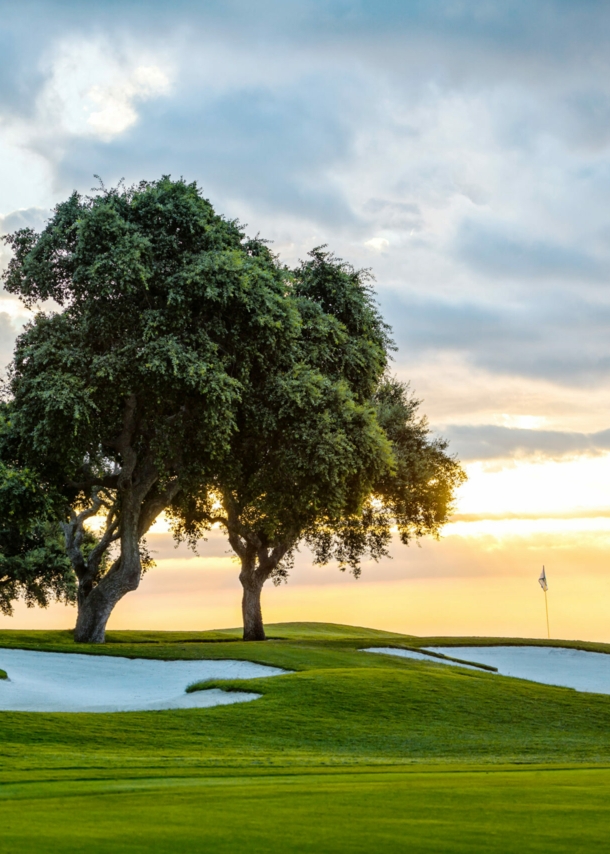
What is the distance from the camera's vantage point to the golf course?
739 centimetres

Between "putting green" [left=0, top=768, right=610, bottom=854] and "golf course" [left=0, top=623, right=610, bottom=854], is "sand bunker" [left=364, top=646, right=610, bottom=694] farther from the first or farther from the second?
"putting green" [left=0, top=768, right=610, bottom=854]

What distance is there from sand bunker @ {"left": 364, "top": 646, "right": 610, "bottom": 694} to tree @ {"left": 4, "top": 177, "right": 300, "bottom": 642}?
38.0 ft

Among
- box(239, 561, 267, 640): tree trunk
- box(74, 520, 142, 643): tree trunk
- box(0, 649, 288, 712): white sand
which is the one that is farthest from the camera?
box(239, 561, 267, 640): tree trunk

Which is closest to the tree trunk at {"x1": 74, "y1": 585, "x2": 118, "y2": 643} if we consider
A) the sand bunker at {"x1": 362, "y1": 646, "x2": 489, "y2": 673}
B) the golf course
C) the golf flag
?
the golf course

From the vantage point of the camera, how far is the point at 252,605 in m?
42.1

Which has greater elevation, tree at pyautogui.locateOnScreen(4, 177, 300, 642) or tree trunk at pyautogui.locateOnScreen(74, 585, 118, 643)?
tree at pyautogui.locateOnScreen(4, 177, 300, 642)

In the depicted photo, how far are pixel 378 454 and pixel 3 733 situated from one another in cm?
2121

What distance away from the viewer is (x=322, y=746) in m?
18.4

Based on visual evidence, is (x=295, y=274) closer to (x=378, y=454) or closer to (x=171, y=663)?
(x=378, y=454)

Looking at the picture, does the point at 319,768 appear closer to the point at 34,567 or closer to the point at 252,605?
the point at 252,605

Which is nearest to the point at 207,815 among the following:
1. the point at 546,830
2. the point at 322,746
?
the point at 546,830

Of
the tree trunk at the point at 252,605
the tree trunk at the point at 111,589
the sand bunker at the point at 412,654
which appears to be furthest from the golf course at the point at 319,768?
the tree trunk at the point at 252,605

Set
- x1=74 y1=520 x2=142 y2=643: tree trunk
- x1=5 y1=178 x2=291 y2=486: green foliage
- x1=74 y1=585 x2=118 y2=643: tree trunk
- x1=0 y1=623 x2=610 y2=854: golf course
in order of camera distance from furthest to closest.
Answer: x1=74 y1=585 x2=118 y2=643: tree trunk
x1=74 y1=520 x2=142 y2=643: tree trunk
x1=5 y1=178 x2=291 y2=486: green foliage
x1=0 y1=623 x2=610 y2=854: golf course

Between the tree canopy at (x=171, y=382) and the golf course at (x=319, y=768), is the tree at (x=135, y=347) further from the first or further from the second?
the golf course at (x=319, y=768)
